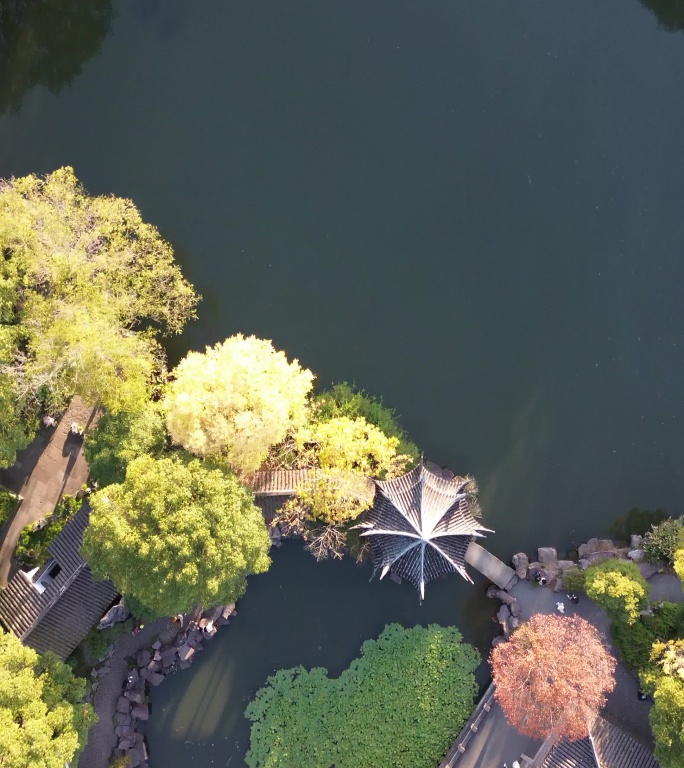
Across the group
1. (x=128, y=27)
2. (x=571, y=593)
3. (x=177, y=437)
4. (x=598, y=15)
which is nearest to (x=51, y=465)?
(x=177, y=437)

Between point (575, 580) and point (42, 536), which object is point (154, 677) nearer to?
point (42, 536)

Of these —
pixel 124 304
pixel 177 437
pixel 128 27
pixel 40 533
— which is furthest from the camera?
pixel 128 27

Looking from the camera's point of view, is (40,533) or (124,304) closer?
(124,304)

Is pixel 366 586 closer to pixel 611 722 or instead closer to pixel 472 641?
pixel 472 641

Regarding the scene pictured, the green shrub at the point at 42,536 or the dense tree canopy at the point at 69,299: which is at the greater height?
the dense tree canopy at the point at 69,299

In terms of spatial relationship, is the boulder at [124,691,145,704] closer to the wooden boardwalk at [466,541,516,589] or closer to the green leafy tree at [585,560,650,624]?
the wooden boardwalk at [466,541,516,589]

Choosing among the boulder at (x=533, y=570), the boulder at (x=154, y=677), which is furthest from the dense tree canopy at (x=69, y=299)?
the boulder at (x=533, y=570)

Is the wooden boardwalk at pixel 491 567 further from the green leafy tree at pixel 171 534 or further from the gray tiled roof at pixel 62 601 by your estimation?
the gray tiled roof at pixel 62 601
